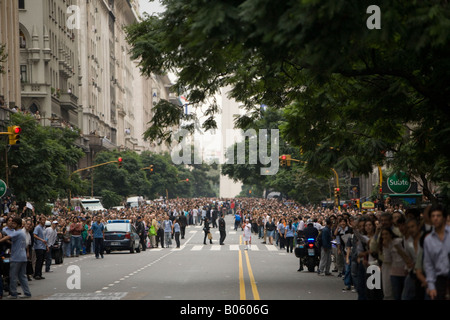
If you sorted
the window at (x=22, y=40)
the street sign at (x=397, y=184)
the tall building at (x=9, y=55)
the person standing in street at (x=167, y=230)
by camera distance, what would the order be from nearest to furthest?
the street sign at (x=397, y=184) → the person standing in street at (x=167, y=230) → the tall building at (x=9, y=55) → the window at (x=22, y=40)

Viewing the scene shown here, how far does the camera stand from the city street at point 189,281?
1816 centimetres

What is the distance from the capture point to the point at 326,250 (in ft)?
84.6

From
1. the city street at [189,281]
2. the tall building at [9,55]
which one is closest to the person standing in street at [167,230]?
the city street at [189,281]

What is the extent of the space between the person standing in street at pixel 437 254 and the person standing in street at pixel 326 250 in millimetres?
14306

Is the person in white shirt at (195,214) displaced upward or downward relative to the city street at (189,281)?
downward

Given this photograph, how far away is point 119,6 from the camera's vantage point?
126188 millimetres

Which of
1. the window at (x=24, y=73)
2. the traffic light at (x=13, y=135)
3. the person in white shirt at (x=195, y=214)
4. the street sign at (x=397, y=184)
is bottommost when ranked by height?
the person in white shirt at (x=195, y=214)

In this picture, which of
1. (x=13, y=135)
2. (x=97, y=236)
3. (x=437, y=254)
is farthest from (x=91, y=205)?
(x=437, y=254)

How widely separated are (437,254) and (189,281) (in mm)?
12304

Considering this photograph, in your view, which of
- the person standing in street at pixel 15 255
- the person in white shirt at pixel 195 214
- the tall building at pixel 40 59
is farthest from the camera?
the person in white shirt at pixel 195 214

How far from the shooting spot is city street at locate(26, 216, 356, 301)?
18.2m

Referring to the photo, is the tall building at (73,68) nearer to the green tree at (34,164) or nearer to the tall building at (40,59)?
the tall building at (40,59)

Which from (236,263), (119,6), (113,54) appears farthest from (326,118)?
(119,6)

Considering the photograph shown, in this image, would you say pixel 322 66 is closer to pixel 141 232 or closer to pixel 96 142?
pixel 141 232
